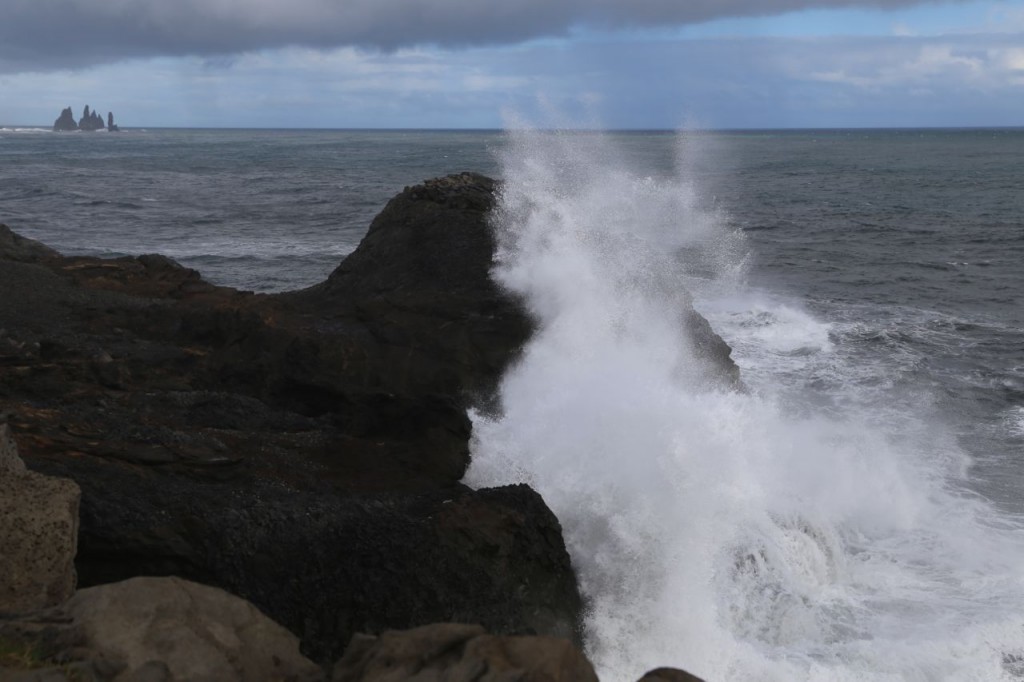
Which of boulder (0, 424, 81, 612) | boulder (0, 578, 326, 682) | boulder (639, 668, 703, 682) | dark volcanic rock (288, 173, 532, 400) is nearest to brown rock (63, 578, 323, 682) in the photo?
boulder (0, 578, 326, 682)

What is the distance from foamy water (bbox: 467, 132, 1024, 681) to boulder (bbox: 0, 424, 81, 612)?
14.1 ft

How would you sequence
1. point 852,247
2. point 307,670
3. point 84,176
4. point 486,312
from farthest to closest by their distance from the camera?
point 84,176 → point 852,247 → point 486,312 → point 307,670

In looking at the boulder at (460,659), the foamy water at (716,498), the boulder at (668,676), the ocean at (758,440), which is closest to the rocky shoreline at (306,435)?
the boulder at (460,659)

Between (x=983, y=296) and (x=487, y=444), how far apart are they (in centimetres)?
1937

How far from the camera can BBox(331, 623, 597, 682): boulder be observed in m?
4.59

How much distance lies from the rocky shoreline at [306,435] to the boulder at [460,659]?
3 cm

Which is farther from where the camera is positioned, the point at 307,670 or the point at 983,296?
the point at 983,296

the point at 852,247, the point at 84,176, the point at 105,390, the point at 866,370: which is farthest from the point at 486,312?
the point at 84,176

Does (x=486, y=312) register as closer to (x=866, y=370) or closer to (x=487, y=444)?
(x=487, y=444)

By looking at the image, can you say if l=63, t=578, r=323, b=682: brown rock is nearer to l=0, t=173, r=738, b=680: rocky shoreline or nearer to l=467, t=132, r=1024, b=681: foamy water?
l=0, t=173, r=738, b=680: rocky shoreline

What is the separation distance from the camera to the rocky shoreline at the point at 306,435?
23.5ft

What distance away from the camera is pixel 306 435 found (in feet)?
30.1

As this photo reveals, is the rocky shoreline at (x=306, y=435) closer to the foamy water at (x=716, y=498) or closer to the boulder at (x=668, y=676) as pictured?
the boulder at (x=668, y=676)

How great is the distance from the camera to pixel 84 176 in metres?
55.9
